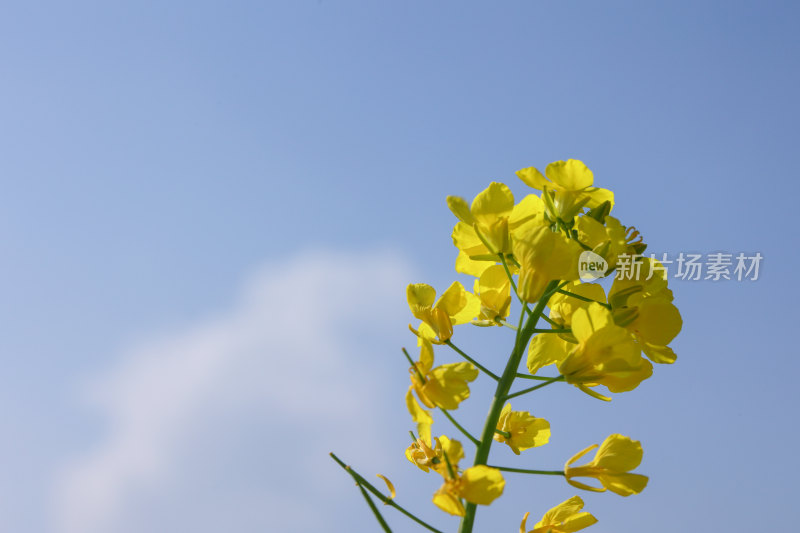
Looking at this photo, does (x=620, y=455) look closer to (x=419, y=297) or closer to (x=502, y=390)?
(x=502, y=390)

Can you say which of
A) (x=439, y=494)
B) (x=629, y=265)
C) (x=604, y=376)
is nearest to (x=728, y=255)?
(x=629, y=265)

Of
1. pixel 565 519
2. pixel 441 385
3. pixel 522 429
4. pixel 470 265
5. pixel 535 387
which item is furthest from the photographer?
pixel 470 265

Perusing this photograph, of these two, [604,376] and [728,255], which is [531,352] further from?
[728,255]

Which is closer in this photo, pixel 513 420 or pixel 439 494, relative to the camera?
pixel 439 494

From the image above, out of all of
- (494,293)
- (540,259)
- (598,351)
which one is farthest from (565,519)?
(540,259)

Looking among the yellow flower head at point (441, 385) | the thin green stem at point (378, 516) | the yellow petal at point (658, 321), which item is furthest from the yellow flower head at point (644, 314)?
the thin green stem at point (378, 516)

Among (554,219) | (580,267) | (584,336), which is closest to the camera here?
(584,336)

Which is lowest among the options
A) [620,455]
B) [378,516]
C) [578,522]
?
[378,516]
